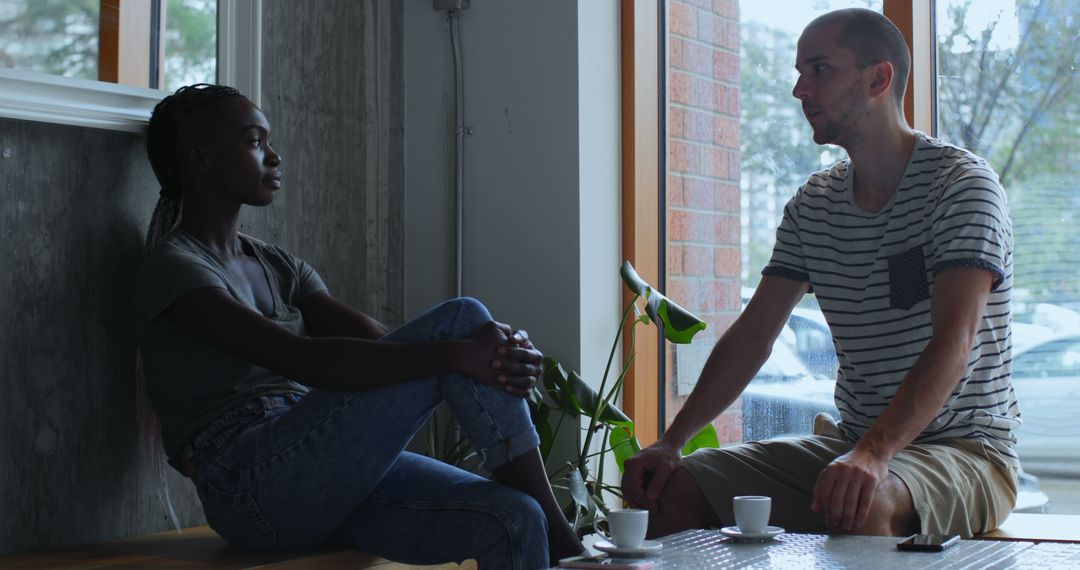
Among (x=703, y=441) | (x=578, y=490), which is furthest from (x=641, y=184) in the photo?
(x=578, y=490)

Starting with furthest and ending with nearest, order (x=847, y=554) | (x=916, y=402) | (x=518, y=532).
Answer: (x=518, y=532) < (x=916, y=402) < (x=847, y=554)

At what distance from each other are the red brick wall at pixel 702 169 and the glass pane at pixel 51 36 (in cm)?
144

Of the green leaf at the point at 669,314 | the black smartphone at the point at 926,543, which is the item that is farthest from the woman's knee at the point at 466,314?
the black smartphone at the point at 926,543

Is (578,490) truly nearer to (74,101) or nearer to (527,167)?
(527,167)

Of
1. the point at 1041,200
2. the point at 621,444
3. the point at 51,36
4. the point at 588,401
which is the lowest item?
the point at 621,444

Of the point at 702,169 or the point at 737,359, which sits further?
the point at 702,169

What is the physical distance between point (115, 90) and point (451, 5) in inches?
40.9

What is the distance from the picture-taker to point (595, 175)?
113 inches

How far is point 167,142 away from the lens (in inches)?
89.0

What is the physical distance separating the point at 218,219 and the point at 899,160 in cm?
129

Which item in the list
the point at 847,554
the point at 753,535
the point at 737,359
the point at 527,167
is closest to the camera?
the point at 847,554

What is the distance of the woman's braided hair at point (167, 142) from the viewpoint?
2258 millimetres

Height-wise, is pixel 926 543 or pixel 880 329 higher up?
pixel 880 329

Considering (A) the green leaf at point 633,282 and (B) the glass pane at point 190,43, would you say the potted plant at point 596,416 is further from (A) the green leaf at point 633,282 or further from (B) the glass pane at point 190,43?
(B) the glass pane at point 190,43
